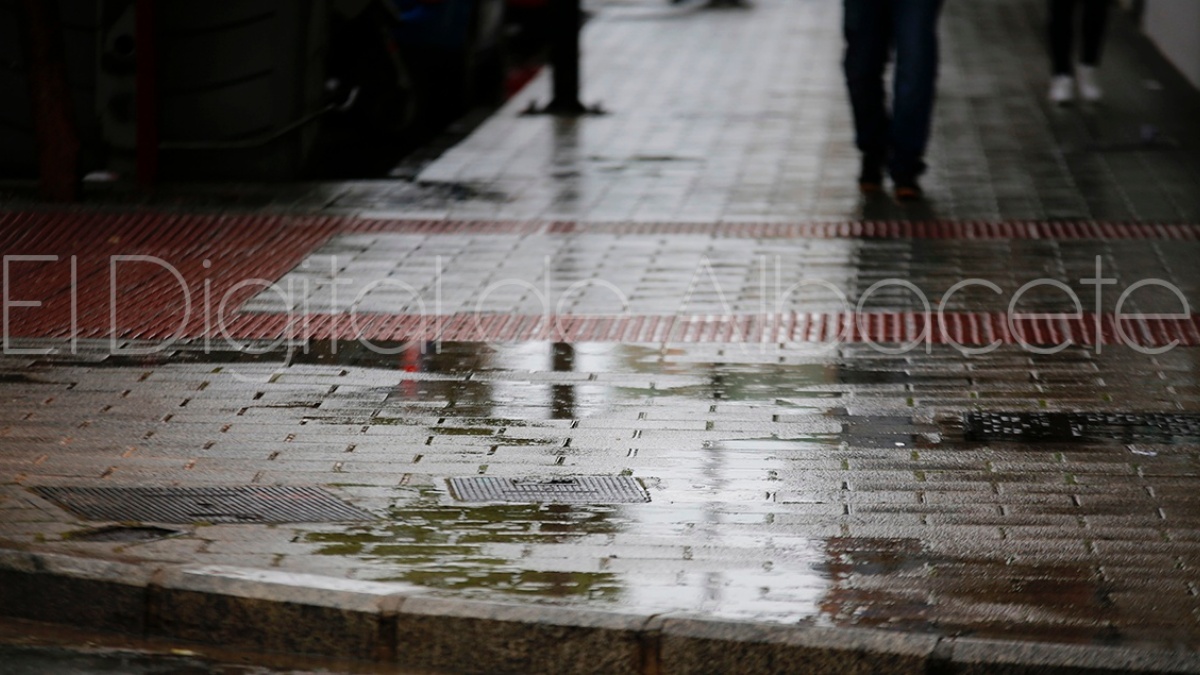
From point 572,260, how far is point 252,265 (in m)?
1.52

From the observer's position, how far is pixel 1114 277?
8570 mm

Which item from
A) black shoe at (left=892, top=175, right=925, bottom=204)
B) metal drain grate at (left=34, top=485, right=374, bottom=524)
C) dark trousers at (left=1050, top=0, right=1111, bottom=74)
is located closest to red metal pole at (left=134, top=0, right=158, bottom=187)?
black shoe at (left=892, top=175, right=925, bottom=204)

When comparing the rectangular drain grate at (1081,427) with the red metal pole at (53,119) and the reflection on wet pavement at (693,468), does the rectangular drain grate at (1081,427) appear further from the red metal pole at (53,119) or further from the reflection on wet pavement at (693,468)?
the red metal pole at (53,119)

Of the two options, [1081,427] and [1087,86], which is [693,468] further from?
[1087,86]

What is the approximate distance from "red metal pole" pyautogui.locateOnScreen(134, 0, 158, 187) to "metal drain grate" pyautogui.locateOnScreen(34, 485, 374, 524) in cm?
556

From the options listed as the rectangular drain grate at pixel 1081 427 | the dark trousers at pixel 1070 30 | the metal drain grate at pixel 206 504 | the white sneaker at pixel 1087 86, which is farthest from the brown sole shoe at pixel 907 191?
the metal drain grate at pixel 206 504

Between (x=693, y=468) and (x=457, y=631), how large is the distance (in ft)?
4.83

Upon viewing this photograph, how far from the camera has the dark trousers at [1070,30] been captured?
13766 millimetres

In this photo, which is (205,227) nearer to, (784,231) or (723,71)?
(784,231)

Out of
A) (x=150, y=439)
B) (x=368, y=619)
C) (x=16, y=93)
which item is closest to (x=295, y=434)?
(x=150, y=439)

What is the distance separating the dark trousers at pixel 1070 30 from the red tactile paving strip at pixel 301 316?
4.47 m

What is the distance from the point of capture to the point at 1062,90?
551 inches

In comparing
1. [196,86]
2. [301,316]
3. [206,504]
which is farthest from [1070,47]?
[206,504]

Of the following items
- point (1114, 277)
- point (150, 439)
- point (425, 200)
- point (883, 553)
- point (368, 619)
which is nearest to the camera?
point (368, 619)
